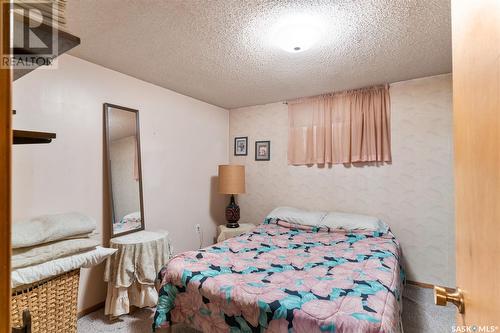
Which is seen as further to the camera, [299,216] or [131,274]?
[299,216]

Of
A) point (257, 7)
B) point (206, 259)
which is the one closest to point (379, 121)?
point (257, 7)

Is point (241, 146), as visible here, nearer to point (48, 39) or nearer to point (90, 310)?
point (90, 310)

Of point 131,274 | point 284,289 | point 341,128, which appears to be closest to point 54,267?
point 131,274

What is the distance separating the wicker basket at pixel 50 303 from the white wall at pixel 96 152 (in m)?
0.52

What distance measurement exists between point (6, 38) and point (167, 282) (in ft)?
5.69

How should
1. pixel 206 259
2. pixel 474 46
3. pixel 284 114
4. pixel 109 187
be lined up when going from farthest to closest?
pixel 284 114
pixel 109 187
pixel 206 259
pixel 474 46

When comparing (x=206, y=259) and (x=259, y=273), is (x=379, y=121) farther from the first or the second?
(x=206, y=259)

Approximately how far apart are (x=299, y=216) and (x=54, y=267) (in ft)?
8.10

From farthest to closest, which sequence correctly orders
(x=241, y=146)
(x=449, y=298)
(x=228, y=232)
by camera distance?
(x=241, y=146)
(x=228, y=232)
(x=449, y=298)

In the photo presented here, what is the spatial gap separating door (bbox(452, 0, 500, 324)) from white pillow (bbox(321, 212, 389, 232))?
216cm

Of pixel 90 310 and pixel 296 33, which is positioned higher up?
pixel 296 33

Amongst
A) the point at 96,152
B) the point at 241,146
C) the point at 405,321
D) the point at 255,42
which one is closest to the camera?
the point at 255,42

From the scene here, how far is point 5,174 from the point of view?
44 cm

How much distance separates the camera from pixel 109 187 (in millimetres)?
2461
